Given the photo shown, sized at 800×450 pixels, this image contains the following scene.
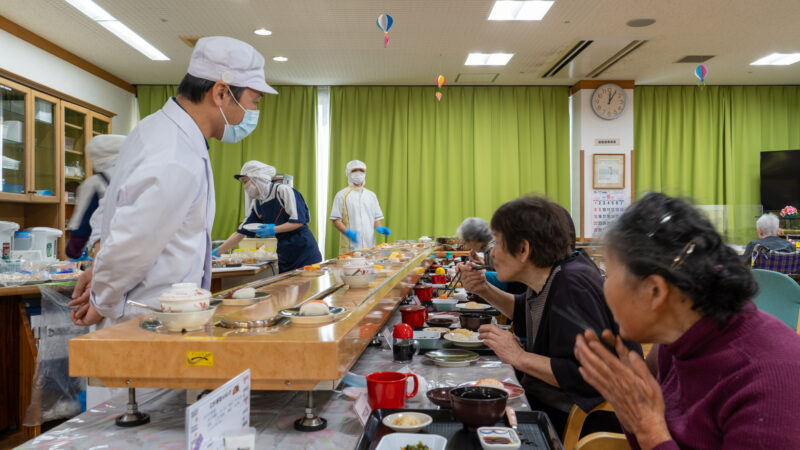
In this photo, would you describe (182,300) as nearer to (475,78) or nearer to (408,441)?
(408,441)

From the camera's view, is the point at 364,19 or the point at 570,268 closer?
the point at 570,268

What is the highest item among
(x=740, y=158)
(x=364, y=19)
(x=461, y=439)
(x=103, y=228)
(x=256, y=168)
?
(x=364, y=19)

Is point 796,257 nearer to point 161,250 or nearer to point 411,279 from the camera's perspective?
point 411,279

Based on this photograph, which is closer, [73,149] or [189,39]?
[189,39]

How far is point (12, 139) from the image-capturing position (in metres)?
5.30

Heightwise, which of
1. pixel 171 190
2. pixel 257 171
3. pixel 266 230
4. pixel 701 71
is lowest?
pixel 266 230

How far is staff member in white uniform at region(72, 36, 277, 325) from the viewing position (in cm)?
152

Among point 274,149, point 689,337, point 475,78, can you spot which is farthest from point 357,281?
point 274,149

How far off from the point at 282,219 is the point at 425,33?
95.2 inches

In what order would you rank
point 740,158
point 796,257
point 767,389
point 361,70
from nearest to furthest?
point 767,389 → point 796,257 → point 361,70 → point 740,158

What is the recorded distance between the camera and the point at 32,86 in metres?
5.44

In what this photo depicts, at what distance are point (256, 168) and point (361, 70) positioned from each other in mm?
2995

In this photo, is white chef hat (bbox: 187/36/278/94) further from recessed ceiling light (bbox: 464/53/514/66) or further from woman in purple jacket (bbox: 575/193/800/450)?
recessed ceiling light (bbox: 464/53/514/66)

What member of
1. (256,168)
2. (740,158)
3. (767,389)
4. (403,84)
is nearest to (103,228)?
(767,389)
